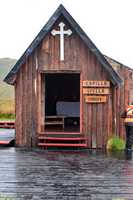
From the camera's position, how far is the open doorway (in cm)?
1858

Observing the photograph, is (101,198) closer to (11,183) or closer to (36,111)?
(11,183)

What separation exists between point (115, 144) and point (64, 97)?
282 inches

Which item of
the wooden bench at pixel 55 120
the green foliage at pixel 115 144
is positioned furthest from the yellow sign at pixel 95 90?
the wooden bench at pixel 55 120

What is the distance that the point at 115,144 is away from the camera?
521 inches

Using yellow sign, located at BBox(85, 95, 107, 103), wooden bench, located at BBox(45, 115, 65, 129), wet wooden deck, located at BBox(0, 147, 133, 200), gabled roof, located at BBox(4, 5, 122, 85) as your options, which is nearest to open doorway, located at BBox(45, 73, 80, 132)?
wooden bench, located at BBox(45, 115, 65, 129)

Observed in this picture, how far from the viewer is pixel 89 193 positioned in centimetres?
736

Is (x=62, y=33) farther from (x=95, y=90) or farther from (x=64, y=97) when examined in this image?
(x=64, y=97)

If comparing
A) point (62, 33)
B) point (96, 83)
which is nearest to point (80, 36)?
point (62, 33)

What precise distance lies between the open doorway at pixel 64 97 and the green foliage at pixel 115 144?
4.83m

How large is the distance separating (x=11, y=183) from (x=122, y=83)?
20.4ft

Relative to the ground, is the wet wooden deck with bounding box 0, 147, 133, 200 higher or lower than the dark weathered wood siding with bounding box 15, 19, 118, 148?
lower

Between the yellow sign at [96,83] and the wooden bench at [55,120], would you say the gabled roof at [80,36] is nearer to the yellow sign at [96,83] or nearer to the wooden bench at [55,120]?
the yellow sign at [96,83]

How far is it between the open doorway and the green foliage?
4.83m

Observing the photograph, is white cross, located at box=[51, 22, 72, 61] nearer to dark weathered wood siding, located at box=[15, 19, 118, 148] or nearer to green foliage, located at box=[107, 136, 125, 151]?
dark weathered wood siding, located at box=[15, 19, 118, 148]
